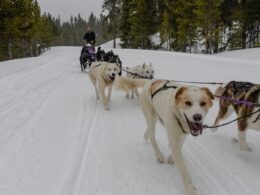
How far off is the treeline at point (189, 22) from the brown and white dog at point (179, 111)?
25.0 metres

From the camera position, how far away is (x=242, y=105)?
13.5 ft

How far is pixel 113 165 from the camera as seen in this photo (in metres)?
3.97

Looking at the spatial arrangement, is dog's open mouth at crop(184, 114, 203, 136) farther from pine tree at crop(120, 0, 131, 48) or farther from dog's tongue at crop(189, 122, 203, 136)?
pine tree at crop(120, 0, 131, 48)

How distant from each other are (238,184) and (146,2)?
113ft

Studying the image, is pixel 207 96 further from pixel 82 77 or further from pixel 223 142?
pixel 82 77

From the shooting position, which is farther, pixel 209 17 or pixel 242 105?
pixel 209 17

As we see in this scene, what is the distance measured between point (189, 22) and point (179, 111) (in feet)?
92.6

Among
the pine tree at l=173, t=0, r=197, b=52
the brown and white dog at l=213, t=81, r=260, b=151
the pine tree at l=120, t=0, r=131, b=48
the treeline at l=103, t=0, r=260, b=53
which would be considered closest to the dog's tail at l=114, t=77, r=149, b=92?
the brown and white dog at l=213, t=81, r=260, b=151

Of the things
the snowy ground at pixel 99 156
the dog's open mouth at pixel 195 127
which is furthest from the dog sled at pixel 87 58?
the dog's open mouth at pixel 195 127

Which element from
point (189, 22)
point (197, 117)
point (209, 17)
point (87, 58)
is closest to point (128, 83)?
point (197, 117)

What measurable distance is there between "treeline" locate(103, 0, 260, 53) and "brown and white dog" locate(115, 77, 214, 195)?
82.1 ft

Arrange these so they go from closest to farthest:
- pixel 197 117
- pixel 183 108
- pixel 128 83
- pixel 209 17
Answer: pixel 197 117 → pixel 183 108 → pixel 128 83 → pixel 209 17

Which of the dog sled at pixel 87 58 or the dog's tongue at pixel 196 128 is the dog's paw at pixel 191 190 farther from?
the dog sled at pixel 87 58

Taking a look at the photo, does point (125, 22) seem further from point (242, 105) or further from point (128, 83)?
point (242, 105)
